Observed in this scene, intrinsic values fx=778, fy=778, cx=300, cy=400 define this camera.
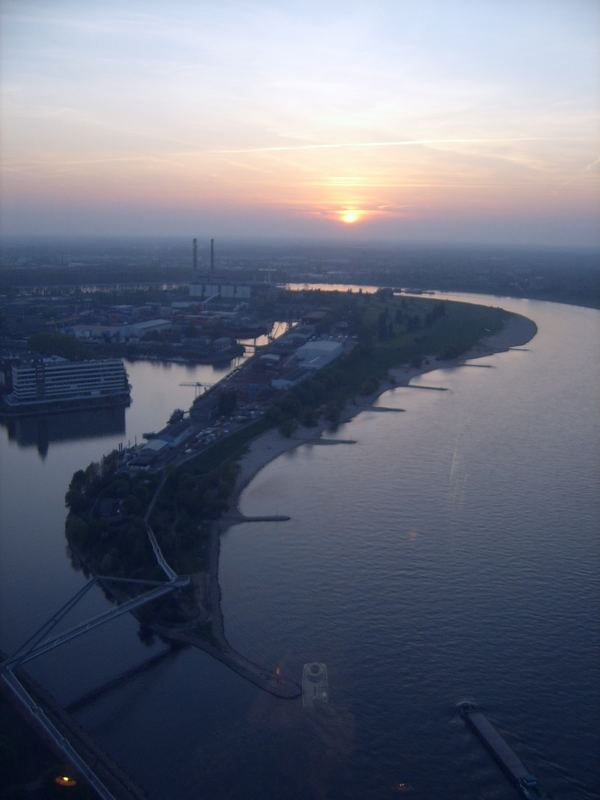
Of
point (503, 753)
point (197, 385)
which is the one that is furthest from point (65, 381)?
point (503, 753)

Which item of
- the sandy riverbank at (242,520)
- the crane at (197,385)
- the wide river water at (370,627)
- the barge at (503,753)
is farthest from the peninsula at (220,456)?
the barge at (503,753)

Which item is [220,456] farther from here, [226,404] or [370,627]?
[370,627]

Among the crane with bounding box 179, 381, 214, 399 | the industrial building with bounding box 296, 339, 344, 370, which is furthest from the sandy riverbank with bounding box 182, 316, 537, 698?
the crane with bounding box 179, 381, 214, 399

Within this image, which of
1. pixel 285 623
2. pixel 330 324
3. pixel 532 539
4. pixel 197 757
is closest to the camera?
pixel 197 757

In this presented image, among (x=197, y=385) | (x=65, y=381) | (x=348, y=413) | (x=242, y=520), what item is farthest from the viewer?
(x=197, y=385)

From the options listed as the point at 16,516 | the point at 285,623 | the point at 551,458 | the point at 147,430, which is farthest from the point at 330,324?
the point at 285,623

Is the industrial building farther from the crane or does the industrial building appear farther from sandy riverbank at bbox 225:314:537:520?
the crane

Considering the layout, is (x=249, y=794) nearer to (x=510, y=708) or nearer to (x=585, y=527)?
(x=510, y=708)
